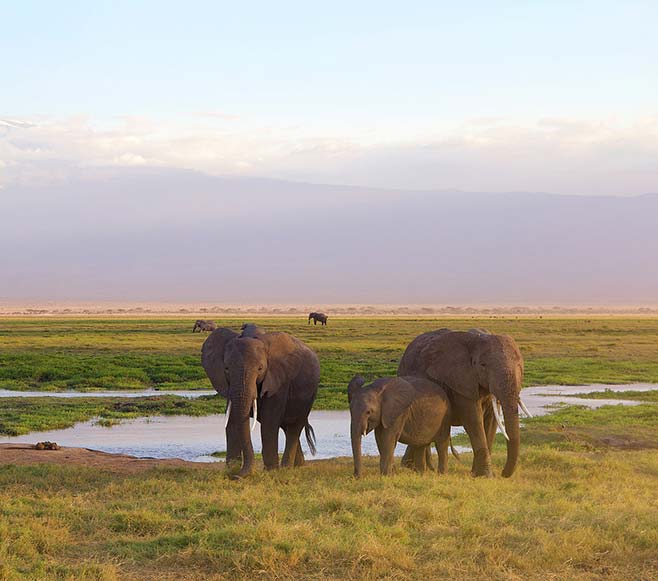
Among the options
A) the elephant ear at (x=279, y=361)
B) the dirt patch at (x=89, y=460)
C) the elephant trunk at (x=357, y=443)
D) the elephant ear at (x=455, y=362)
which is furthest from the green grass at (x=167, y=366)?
the elephant ear at (x=455, y=362)

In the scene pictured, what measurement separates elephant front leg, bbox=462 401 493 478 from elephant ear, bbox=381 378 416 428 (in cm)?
116

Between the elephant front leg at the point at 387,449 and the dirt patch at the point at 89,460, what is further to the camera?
the dirt patch at the point at 89,460

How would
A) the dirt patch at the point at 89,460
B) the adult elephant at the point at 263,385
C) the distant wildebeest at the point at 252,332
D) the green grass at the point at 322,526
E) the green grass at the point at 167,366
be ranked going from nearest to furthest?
1. the green grass at the point at 322,526
2. the adult elephant at the point at 263,385
3. the distant wildebeest at the point at 252,332
4. the dirt patch at the point at 89,460
5. the green grass at the point at 167,366

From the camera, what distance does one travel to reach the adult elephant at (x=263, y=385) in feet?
48.2

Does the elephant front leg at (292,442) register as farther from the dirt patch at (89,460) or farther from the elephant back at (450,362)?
the elephant back at (450,362)

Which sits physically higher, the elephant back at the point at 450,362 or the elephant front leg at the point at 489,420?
Result: the elephant back at the point at 450,362

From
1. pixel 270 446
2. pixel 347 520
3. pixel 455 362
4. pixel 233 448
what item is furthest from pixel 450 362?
pixel 347 520

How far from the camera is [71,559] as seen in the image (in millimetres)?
9859

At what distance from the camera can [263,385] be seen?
15.2 meters

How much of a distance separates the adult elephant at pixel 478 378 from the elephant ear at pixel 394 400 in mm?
966

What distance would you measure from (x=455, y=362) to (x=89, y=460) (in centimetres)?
678

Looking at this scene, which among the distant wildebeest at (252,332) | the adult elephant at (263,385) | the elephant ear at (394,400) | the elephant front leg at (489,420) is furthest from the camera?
the elephant front leg at (489,420)

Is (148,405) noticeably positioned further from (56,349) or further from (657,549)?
(56,349)

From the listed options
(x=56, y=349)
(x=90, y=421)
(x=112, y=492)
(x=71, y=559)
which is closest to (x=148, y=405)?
(x=90, y=421)
